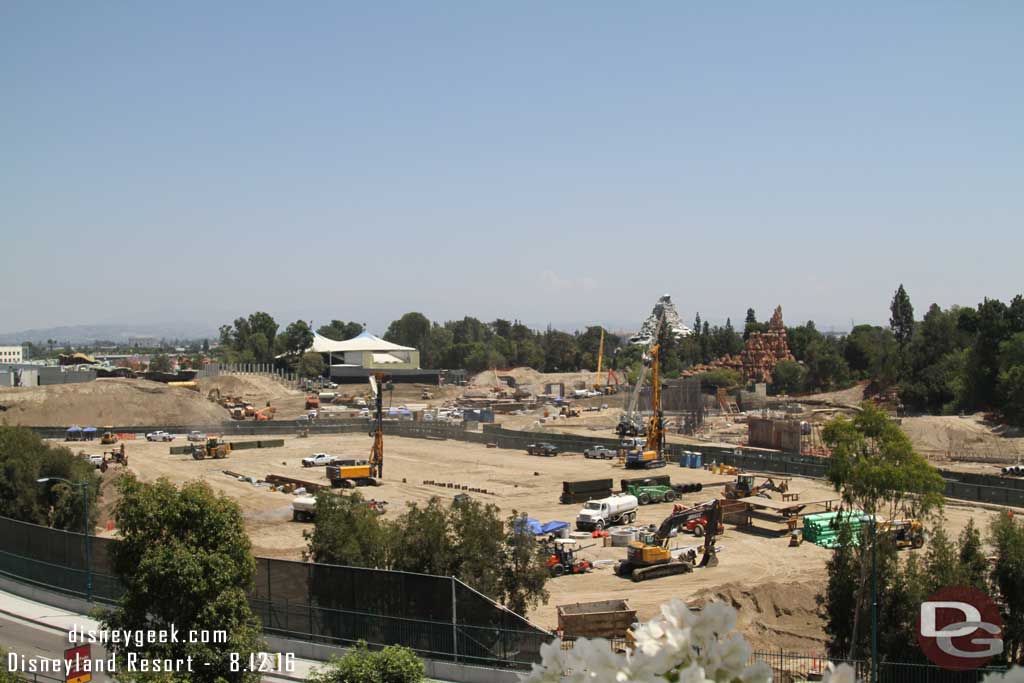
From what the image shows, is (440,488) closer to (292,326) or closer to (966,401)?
(966,401)

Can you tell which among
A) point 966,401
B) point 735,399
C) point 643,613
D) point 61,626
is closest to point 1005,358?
point 966,401

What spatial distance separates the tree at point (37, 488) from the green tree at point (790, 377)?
111 meters

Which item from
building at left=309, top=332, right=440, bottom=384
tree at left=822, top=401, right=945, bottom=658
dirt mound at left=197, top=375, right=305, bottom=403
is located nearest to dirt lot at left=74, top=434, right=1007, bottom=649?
tree at left=822, top=401, right=945, bottom=658

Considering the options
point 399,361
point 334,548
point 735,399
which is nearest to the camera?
point 334,548

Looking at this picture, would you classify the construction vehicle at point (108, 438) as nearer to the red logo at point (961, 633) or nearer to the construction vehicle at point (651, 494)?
the construction vehicle at point (651, 494)

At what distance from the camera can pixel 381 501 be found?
148 ft

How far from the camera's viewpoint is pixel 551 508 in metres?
45.1

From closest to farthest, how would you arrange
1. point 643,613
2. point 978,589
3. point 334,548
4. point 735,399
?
1. point 978,589
2. point 334,548
3. point 643,613
4. point 735,399

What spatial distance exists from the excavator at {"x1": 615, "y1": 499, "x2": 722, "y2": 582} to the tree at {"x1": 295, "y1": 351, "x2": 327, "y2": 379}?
117053mm

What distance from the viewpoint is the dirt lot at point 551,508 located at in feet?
93.4

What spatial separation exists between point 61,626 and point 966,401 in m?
86.8

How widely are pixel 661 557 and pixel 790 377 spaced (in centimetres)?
10530

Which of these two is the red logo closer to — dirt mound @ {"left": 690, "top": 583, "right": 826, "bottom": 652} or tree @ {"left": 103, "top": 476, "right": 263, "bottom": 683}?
dirt mound @ {"left": 690, "top": 583, "right": 826, "bottom": 652}

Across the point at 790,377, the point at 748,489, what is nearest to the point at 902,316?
the point at 790,377
